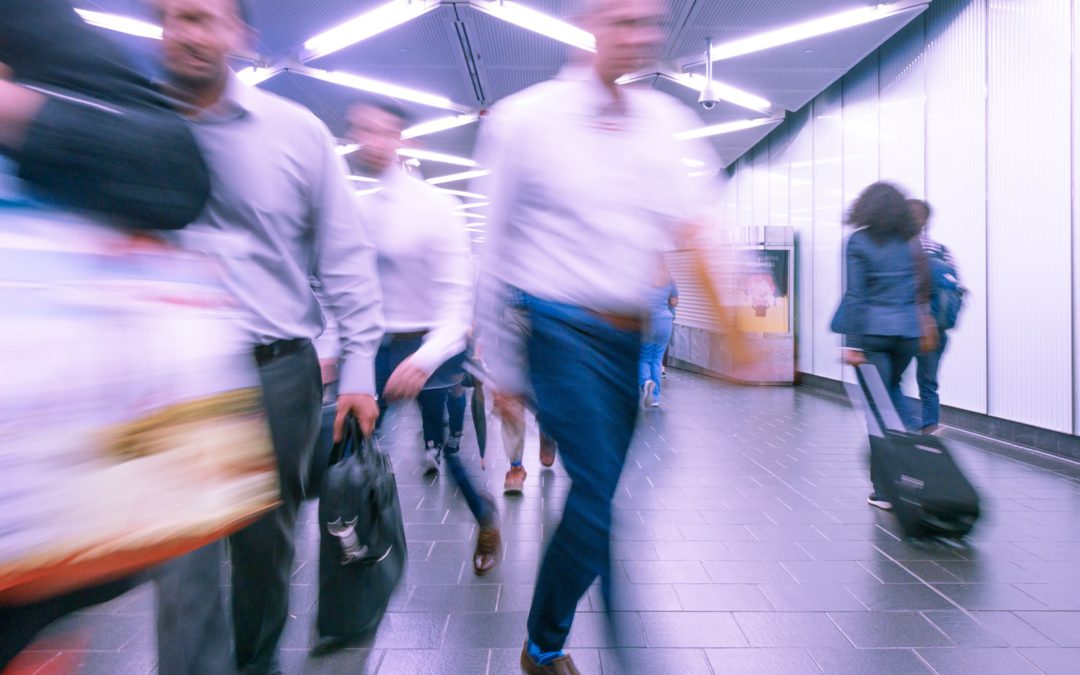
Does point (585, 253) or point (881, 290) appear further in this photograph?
point (881, 290)

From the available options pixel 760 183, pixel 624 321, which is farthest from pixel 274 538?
pixel 760 183

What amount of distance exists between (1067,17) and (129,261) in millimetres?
6864

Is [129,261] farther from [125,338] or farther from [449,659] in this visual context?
[449,659]

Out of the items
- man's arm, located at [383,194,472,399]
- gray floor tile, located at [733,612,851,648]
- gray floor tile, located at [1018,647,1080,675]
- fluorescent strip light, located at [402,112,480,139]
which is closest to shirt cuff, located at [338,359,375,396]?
man's arm, located at [383,194,472,399]

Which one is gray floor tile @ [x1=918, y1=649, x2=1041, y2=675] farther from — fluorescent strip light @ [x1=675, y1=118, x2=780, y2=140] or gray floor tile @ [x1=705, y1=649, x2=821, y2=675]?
fluorescent strip light @ [x1=675, y1=118, x2=780, y2=140]

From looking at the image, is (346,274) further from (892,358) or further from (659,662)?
(892,358)

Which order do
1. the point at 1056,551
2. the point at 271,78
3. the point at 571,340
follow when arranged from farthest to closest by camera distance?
the point at 271,78 < the point at 1056,551 < the point at 571,340

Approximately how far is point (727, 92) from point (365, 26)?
503 centimetres

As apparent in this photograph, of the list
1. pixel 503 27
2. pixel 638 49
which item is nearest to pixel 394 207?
pixel 638 49

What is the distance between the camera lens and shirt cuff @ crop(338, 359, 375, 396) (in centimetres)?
164

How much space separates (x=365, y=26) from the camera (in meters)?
7.35

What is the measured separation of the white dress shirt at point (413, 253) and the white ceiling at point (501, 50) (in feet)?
15.1

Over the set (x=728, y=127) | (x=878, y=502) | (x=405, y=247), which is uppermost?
(x=728, y=127)

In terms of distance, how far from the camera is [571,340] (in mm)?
1592
